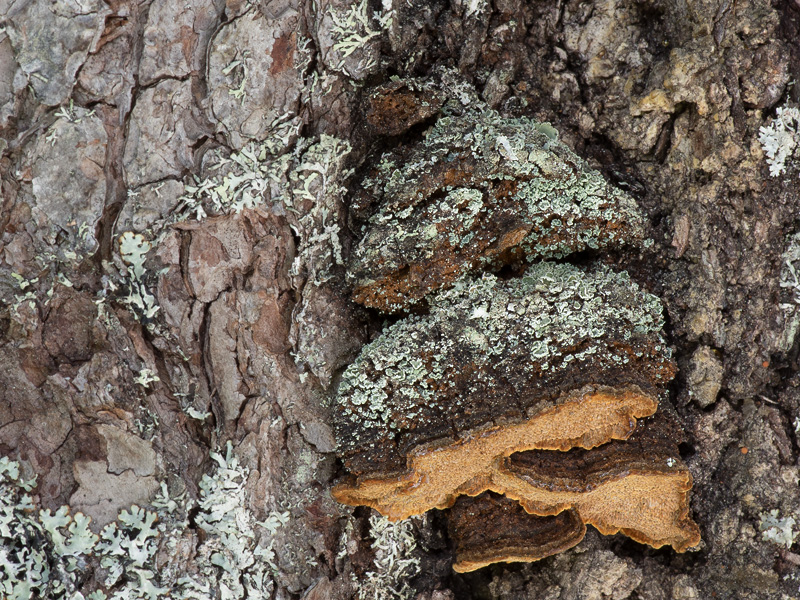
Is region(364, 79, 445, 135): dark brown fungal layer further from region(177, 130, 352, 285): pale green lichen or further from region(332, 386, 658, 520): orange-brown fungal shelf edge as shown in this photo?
region(332, 386, 658, 520): orange-brown fungal shelf edge

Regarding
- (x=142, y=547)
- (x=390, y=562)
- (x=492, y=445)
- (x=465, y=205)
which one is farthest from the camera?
(x=390, y=562)

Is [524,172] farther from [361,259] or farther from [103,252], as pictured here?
[103,252]

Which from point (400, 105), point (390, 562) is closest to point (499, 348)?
point (400, 105)

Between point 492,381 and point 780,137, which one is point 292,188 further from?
point 780,137

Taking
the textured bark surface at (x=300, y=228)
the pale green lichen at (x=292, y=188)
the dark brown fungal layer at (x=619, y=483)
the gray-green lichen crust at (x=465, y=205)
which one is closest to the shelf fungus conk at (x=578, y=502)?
the dark brown fungal layer at (x=619, y=483)

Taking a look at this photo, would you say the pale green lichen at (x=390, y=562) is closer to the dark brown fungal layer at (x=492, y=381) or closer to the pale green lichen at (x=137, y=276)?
the dark brown fungal layer at (x=492, y=381)
